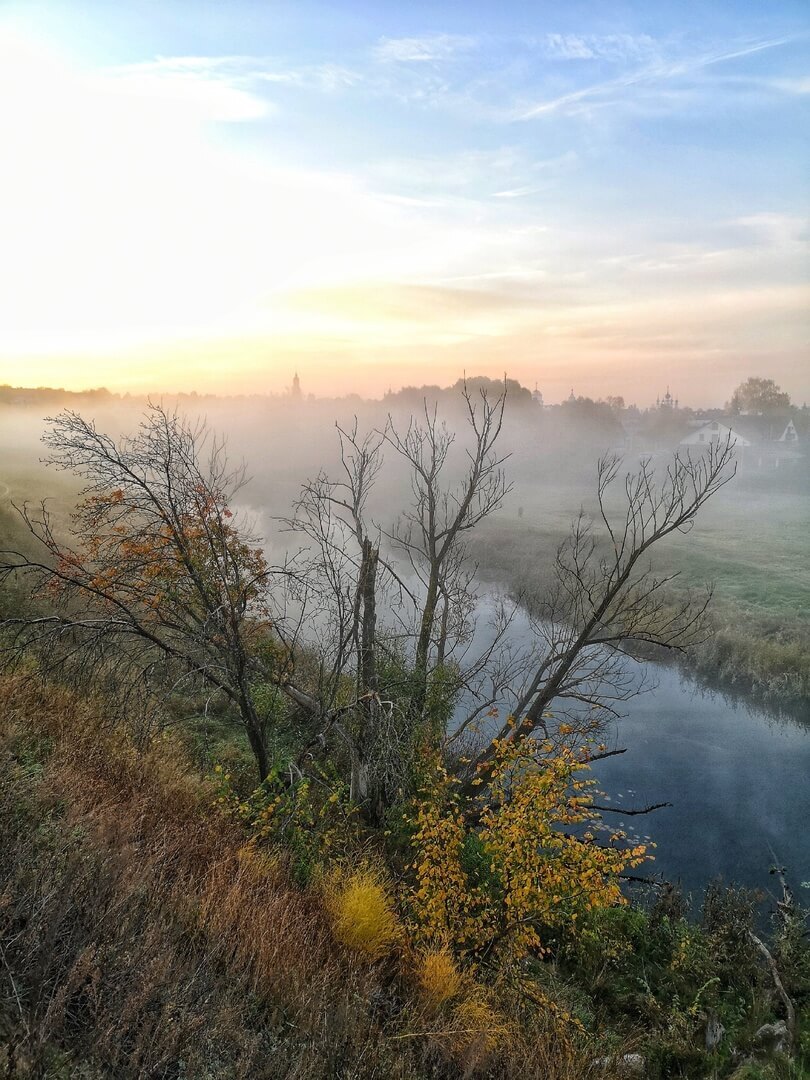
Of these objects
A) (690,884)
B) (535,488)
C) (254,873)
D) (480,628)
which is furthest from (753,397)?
(254,873)

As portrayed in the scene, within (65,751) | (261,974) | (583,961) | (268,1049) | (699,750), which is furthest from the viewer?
(699,750)

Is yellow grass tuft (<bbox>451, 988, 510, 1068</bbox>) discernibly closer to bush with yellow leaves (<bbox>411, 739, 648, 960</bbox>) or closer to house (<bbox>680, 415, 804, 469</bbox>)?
bush with yellow leaves (<bbox>411, 739, 648, 960</bbox>)

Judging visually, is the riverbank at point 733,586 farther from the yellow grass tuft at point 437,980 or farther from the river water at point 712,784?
the yellow grass tuft at point 437,980

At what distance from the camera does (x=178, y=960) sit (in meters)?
4.79

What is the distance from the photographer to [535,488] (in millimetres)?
82625

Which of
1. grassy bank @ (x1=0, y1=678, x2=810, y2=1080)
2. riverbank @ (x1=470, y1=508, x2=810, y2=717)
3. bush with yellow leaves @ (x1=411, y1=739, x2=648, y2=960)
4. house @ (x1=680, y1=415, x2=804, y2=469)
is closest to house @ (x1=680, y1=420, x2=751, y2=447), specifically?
house @ (x1=680, y1=415, x2=804, y2=469)

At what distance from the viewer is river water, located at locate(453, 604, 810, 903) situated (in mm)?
13930

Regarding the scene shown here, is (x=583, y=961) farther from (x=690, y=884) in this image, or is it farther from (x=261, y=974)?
(x=261, y=974)

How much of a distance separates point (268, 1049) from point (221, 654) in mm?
6713

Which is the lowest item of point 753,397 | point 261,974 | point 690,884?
point 690,884

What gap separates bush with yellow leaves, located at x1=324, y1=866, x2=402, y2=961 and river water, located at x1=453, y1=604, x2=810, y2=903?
8.70 m

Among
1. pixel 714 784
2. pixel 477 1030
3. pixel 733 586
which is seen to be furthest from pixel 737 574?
pixel 477 1030

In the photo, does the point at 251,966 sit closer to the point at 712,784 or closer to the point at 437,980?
the point at 437,980

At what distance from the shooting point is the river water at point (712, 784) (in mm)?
13930
